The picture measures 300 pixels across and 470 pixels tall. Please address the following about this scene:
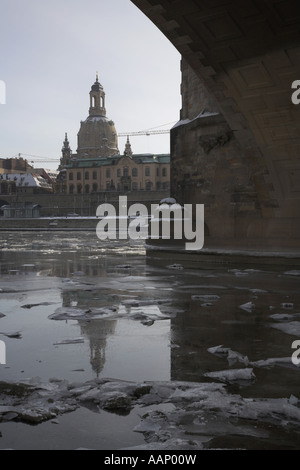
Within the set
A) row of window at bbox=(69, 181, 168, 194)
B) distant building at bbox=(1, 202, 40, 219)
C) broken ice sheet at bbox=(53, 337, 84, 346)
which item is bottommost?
broken ice sheet at bbox=(53, 337, 84, 346)

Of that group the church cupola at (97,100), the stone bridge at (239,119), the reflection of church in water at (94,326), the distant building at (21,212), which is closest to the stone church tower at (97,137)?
the church cupola at (97,100)

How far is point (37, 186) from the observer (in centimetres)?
10344

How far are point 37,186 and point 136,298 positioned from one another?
100939 mm

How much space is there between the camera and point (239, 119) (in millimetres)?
10914

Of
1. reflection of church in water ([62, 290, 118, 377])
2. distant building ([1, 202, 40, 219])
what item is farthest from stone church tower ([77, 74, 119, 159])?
reflection of church in water ([62, 290, 118, 377])

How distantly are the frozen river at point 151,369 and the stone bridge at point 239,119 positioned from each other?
4.97 meters

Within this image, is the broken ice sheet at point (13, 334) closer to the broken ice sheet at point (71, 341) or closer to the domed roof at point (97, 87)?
the broken ice sheet at point (71, 341)

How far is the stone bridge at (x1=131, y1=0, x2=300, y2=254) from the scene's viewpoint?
27.6ft

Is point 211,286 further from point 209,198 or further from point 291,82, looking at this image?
point 209,198

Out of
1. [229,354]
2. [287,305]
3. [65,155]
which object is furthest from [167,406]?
[65,155]

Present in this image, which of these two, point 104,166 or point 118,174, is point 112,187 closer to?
point 118,174

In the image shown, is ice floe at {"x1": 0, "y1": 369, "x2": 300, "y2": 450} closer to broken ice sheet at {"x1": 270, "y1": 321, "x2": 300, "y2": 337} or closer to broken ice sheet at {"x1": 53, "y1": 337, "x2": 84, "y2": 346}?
broken ice sheet at {"x1": 53, "y1": 337, "x2": 84, "y2": 346}

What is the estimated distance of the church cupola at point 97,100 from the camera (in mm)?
129125
